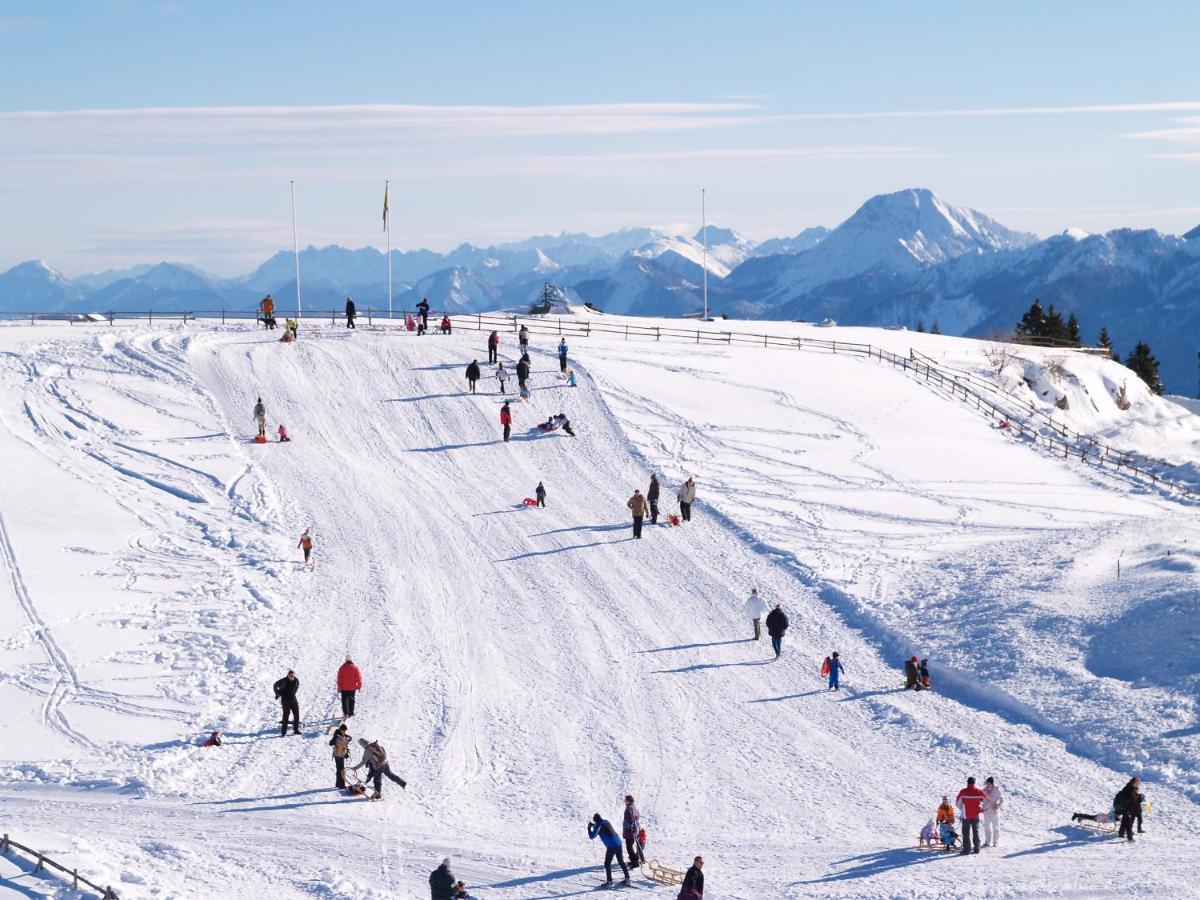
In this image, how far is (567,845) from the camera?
59.1 ft

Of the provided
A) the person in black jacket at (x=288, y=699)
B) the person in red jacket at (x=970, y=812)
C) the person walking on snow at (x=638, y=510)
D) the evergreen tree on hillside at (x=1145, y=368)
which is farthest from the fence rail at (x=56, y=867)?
the evergreen tree on hillside at (x=1145, y=368)

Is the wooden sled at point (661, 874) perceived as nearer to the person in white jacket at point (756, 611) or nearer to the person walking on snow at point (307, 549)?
the person in white jacket at point (756, 611)

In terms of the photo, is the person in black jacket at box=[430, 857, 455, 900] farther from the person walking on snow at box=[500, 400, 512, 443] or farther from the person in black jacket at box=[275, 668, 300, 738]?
the person walking on snow at box=[500, 400, 512, 443]

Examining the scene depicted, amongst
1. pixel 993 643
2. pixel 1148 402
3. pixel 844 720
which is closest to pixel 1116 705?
pixel 993 643

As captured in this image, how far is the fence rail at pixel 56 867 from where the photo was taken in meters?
14.7

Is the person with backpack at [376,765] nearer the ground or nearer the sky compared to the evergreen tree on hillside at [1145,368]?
nearer the ground

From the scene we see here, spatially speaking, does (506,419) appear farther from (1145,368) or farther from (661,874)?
(1145,368)

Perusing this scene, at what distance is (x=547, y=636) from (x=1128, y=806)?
12.5 metres

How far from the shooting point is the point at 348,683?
21875 millimetres

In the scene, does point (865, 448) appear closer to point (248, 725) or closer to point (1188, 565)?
point (1188, 565)

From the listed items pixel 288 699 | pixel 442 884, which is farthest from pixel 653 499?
pixel 442 884

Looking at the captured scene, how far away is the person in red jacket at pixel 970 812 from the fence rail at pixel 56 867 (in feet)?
38.1

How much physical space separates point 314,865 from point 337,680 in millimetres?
6346

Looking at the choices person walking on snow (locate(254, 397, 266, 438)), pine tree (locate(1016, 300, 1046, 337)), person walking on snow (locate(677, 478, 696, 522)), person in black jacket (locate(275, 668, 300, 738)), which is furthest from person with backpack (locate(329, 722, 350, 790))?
pine tree (locate(1016, 300, 1046, 337))
